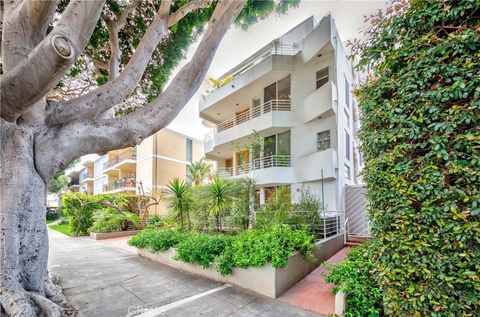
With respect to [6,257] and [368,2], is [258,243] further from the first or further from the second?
[368,2]

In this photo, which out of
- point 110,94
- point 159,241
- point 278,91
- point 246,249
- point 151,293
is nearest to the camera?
point 110,94

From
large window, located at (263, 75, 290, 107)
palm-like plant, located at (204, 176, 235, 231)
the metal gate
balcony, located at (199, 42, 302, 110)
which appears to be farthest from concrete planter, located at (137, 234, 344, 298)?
balcony, located at (199, 42, 302, 110)

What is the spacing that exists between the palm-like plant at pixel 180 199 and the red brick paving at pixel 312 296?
15.6ft

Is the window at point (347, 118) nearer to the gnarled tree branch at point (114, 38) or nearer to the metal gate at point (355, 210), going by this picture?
the metal gate at point (355, 210)

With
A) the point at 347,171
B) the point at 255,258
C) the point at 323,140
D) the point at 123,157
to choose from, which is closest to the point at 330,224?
the point at 323,140

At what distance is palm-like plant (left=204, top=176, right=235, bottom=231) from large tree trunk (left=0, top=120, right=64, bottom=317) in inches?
171

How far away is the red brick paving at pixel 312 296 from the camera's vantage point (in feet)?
13.4

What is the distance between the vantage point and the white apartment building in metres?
10.7

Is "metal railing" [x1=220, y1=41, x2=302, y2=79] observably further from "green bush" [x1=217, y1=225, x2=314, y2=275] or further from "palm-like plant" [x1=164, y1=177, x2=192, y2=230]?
"green bush" [x1=217, y1=225, x2=314, y2=275]

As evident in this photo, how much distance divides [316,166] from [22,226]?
10171mm

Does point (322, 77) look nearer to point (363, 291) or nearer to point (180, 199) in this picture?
point (180, 199)

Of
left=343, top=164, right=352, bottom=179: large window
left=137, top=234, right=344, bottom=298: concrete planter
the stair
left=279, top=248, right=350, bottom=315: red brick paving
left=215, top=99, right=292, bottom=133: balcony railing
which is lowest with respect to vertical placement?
the stair

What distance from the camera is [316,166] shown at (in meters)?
10.7

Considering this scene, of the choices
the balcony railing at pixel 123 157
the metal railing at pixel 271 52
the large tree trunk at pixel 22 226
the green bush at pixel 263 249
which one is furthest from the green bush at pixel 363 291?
the balcony railing at pixel 123 157
